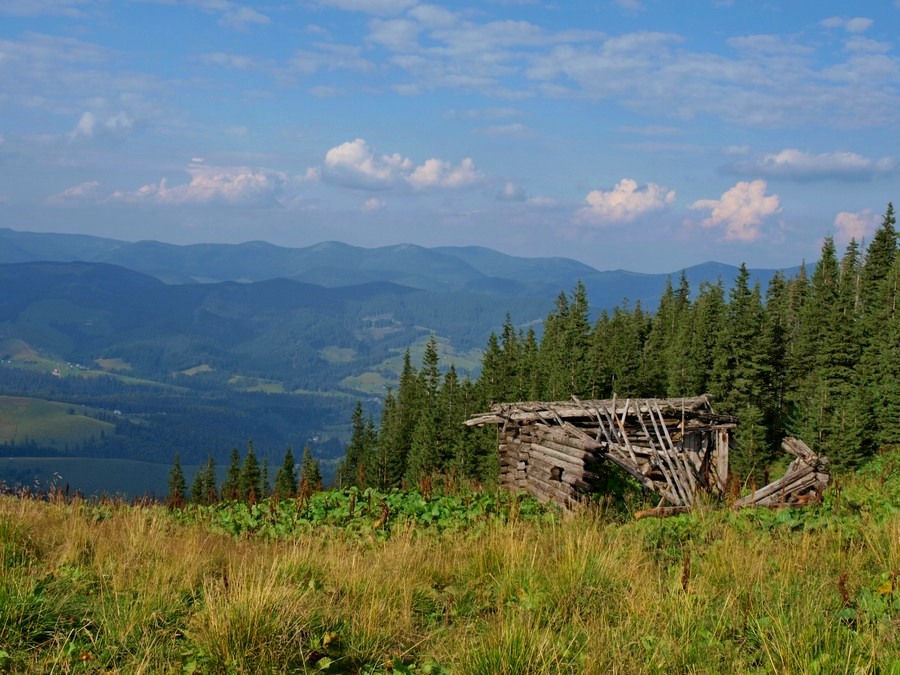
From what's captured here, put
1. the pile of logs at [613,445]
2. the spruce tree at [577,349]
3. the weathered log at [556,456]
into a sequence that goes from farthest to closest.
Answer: the spruce tree at [577,349] → the pile of logs at [613,445] → the weathered log at [556,456]

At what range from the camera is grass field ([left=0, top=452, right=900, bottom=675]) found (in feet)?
16.1

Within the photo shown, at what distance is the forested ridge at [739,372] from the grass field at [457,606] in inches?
1729

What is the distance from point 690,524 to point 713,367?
53592mm

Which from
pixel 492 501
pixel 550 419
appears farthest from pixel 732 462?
pixel 492 501

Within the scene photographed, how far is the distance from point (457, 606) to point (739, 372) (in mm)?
57789

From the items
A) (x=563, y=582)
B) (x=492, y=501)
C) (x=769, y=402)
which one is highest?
(x=563, y=582)

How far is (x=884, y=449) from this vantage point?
41.2 metres

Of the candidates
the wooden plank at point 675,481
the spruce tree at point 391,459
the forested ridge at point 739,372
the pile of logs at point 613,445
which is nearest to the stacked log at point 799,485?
the pile of logs at point 613,445

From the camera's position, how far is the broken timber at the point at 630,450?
1500 centimetres

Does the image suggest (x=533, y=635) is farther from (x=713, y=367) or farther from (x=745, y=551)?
(x=713, y=367)

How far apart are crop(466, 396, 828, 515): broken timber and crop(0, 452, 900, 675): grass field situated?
6521 mm

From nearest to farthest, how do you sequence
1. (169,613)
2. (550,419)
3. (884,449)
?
(169,613), (550,419), (884,449)

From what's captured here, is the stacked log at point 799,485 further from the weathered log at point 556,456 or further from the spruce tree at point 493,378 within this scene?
the spruce tree at point 493,378

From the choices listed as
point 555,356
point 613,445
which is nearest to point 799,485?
point 613,445
